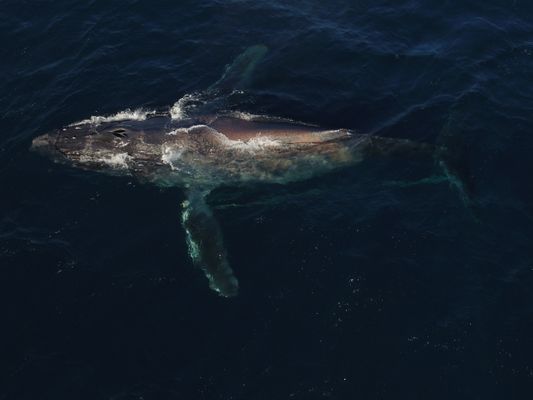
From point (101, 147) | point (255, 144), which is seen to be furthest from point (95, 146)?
point (255, 144)

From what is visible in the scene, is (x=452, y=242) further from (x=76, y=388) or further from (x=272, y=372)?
(x=76, y=388)

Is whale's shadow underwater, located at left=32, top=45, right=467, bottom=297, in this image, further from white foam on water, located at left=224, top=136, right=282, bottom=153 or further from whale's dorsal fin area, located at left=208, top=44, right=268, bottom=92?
whale's dorsal fin area, located at left=208, top=44, right=268, bottom=92

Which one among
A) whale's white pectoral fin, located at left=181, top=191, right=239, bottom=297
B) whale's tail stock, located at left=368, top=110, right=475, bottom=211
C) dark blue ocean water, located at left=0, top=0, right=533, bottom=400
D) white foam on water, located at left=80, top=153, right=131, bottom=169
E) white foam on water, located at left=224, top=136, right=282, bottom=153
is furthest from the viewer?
white foam on water, located at left=80, top=153, right=131, bottom=169

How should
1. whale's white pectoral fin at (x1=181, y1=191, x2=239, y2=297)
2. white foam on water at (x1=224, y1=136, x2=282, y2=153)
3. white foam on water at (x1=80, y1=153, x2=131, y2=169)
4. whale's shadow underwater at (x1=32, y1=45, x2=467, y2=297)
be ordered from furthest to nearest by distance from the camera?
white foam on water at (x1=80, y1=153, x2=131, y2=169) < white foam on water at (x1=224, y1=136, x2=282, y2=153) < whale's shadow underwater at (x1=32, y1=45, x2=467, y2=297) < whale's white pectoral fin at (x1=181, y1=191, x2=239, y2=297)

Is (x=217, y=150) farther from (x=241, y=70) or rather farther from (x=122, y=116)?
(x=241, y=70)

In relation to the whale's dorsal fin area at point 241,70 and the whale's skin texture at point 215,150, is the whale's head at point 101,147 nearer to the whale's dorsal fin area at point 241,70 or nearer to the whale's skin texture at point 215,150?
the whale's skin texture at point 215,150

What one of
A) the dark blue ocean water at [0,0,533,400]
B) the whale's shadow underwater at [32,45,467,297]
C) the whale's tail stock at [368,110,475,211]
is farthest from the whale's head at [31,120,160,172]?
the whale's tail stock at [368,110,475,211]
